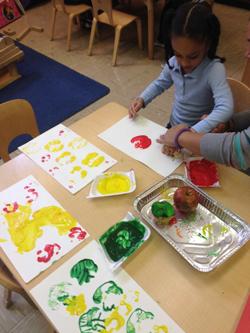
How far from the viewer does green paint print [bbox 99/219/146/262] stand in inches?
28.4

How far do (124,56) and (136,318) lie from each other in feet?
8.72

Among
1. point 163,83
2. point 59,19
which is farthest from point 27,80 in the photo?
point 163,83

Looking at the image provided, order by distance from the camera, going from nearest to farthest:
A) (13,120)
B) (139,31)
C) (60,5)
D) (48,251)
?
1. (48,251)
2. (13,120)
3. (139,31)
4. (60,5)

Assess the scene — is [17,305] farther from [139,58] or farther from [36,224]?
[139,58]

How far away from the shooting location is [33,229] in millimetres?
793

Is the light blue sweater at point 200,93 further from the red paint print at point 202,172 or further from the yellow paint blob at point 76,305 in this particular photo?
the yellow paint blob at point 76,305

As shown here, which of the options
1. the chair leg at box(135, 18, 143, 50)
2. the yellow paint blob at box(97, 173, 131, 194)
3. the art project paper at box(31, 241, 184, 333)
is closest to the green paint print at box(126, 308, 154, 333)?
the art project paper at box(31, 241, 184, 333)

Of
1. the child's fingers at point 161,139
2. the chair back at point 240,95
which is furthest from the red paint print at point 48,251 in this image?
the chair back at point 240,95

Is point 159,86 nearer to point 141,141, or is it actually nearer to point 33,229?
point 141,141

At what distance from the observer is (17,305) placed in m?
1.26

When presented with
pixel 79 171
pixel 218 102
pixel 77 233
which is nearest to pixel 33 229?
pixel 77 233

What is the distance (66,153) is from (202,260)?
0.58m

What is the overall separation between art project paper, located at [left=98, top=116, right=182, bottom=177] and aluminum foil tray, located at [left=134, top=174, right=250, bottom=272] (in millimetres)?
102

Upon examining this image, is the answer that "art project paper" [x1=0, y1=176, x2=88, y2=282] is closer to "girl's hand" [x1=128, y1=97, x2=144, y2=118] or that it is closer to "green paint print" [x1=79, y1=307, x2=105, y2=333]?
"green paint print" [x1=79, y1=307, x2=105, y2=333]
